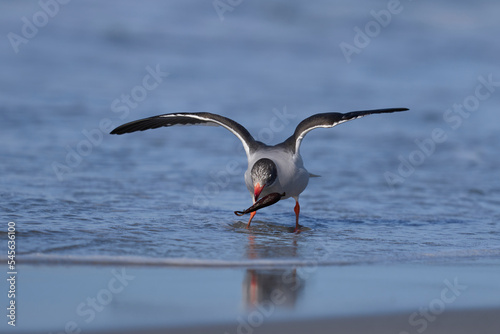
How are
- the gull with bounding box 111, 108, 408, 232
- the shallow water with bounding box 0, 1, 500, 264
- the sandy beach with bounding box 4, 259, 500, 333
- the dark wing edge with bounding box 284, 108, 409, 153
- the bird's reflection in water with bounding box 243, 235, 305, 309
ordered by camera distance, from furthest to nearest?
1. the dark wing edge with bounding box 284, 108, 409, 153
2. the gull with bounding box 111, 108, 408, 232
3. the shallow water with bounding box 0, 1, 500, 264
4. the bird's reflection in water with bounding box 243, 235, 305, 309
5. the sandy beach with bounding box 4, 259, 500, 333

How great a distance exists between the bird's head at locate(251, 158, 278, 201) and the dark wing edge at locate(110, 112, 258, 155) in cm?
91

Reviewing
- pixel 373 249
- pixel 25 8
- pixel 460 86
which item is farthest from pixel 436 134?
pixel 25 8

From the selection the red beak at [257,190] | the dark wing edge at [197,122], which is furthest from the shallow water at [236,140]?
the dark wing edge at [197,122]

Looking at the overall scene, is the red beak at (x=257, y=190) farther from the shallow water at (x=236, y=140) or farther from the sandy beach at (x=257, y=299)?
the sandy beach at (x=257, y=299)

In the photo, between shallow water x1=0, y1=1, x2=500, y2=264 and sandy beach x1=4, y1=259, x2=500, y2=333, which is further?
shallow water x1=0, y1=1, x2=500, y2=264

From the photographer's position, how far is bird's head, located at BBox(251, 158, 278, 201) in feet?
26.2

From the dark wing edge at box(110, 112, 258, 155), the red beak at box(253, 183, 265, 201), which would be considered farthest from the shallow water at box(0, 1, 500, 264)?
the dark wing edge at box(110, 112, 258, 155)

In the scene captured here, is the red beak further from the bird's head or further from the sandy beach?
the sandy beach

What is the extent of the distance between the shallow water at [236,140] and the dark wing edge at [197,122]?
793 millimetres

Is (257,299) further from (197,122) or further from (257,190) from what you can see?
(197,122)

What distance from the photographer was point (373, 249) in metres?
7.29

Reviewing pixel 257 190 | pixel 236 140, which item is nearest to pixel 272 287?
pixel 257 190

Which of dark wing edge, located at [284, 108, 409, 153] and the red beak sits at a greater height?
dark wing edge, located at [284, 108, 409, 153]

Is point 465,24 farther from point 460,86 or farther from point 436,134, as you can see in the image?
point 436,134
